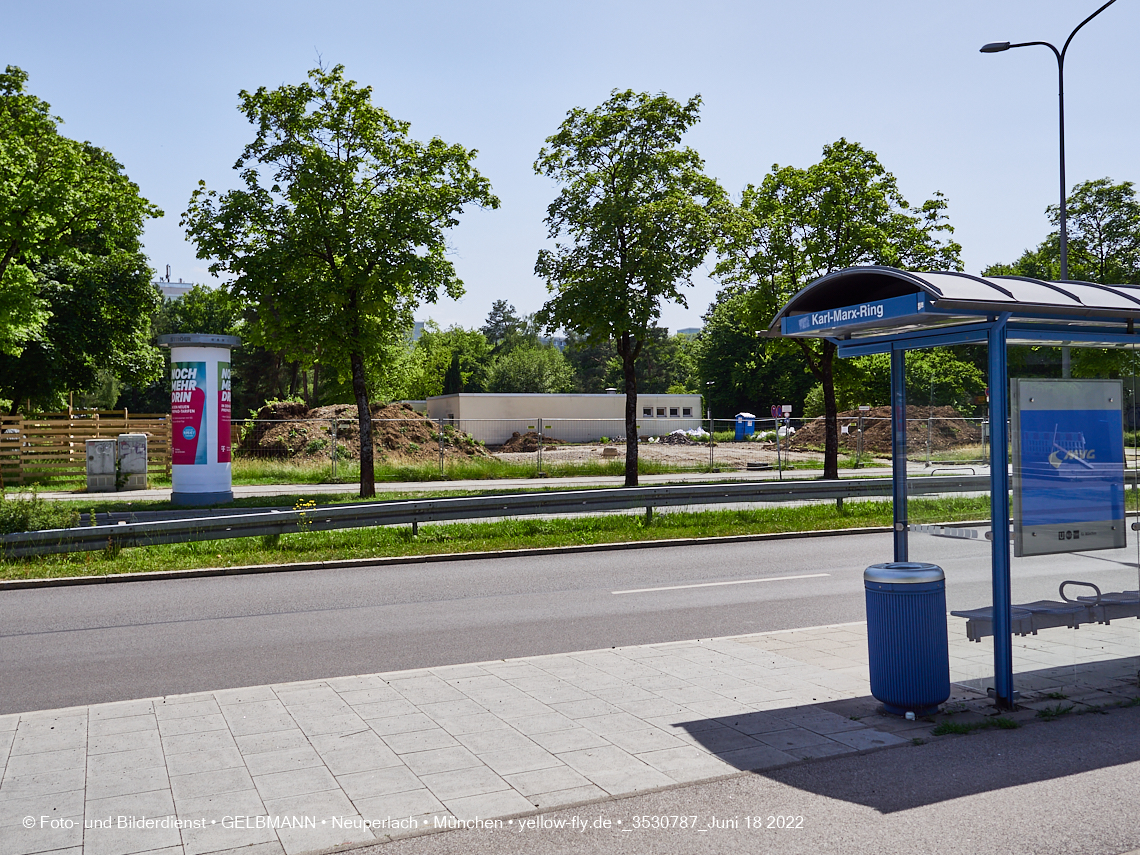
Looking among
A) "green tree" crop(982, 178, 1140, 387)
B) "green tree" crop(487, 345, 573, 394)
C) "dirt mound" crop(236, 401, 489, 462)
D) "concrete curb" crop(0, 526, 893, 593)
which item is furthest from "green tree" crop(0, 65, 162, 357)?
"green tree" crop(487, 345, 573, 394)

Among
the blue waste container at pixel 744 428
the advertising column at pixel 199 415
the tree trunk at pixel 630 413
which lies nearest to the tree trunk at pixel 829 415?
the tree trunk at pixel 630 413

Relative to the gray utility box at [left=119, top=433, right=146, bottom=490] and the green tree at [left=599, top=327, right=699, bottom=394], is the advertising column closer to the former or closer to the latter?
the gray utility box at [left=119, top=433, right=146, bottom=490]

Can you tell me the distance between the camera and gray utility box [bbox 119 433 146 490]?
27.3 m

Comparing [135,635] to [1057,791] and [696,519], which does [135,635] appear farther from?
[696,519]

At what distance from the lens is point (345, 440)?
38.3 metres

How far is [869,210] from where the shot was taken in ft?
94.4

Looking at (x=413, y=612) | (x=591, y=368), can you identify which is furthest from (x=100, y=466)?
(x=591, y=368)

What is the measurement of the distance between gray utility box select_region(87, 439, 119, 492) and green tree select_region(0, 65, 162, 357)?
11.3 ft

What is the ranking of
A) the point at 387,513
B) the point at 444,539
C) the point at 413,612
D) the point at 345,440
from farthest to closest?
the point at 345,440, the point at 444,539, the point at 387,513, the point at 413,612

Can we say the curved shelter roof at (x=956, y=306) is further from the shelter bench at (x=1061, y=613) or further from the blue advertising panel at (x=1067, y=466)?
the shelter bench at (x=1061, y=613)

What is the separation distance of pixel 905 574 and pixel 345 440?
34415mm

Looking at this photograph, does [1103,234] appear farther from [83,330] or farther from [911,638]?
[911,638]

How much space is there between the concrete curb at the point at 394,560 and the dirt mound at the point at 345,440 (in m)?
21.1

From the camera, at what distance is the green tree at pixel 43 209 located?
2300 centimetres
